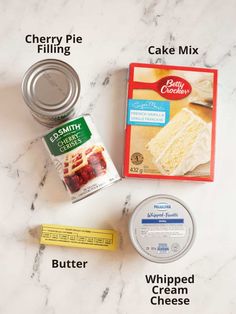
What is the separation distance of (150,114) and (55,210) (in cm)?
32

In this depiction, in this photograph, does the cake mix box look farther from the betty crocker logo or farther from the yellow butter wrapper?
the yellow butter wrapper

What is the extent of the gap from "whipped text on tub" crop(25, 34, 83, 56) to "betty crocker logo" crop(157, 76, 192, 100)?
0.23m

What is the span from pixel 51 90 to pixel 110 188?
10.6 inches

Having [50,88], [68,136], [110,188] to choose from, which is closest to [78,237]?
[110,188]

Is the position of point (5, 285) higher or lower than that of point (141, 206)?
lower

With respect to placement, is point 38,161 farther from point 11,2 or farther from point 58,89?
point 11,2

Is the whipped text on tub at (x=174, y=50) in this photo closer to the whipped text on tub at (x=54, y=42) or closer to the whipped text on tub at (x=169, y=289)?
the whipped text on tub at (x=54, y=42)

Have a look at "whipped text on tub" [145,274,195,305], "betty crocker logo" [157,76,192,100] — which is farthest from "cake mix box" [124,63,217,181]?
"whipped text on tub" [145,274,195,305]

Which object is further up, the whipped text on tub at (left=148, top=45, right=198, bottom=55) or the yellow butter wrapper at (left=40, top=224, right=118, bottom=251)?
the whipped text on tub at (left=148, top=45, right=198, bottom=55)

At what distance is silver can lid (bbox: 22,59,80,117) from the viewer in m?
0.94

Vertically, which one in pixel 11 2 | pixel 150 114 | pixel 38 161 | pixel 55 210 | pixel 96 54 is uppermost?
pixel 11 2

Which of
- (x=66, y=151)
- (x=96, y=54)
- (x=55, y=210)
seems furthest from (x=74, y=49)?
(x=55, y=210)

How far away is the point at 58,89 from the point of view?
0.95m

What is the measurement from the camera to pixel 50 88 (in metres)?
0.96
